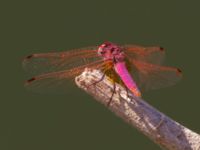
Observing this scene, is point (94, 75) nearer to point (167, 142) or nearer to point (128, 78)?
point (128, 78)

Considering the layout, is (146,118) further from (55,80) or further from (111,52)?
(55,80)

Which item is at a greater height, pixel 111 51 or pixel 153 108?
pixel 111 51

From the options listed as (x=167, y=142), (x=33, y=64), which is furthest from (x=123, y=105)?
(x=33, y=64)

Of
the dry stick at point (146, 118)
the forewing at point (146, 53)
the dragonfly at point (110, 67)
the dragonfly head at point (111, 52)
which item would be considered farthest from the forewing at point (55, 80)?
the forewing at point (146, 53)

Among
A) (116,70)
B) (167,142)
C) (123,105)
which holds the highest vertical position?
Result: (116,70)

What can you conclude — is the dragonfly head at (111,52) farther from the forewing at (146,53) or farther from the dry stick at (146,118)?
the dry stick at (146,118)

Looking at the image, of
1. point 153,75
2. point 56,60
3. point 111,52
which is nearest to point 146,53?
point 153,75

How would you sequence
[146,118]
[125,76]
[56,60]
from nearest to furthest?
[146,118]
[125,76]
[56,60]
